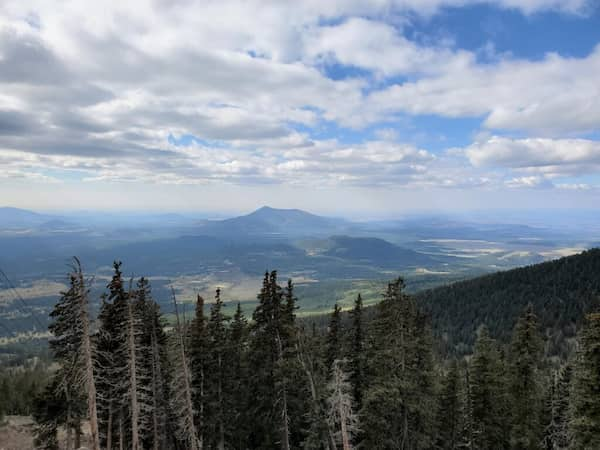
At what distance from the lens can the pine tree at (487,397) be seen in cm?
3136

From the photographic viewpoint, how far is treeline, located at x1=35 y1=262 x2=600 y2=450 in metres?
22.5

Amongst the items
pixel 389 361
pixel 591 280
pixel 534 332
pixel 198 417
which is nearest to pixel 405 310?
pixel 389 361

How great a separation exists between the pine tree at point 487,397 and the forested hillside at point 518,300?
89686mm

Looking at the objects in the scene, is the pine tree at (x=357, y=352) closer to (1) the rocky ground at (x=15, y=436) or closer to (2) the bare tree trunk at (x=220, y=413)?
(2) the bare tree trunk at (x=220, y=413)

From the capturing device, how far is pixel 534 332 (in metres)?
29.0

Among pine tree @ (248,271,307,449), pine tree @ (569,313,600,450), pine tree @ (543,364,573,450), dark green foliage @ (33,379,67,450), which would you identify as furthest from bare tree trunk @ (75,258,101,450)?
pine tree @ (543,364,573,450)

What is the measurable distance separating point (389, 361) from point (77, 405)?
74.6ft

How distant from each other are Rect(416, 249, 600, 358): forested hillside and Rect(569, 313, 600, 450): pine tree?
327ft

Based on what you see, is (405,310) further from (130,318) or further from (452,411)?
(452,411)

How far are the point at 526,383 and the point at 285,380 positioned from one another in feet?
59.0

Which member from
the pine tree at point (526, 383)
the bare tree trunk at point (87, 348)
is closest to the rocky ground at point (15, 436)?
the bare tree trunk at point (87, 348)

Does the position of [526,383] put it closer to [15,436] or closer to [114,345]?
[114,345]

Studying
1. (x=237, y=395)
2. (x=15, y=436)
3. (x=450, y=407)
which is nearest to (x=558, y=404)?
(x=450, y=407)

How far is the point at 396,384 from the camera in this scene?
22750 millimetres
